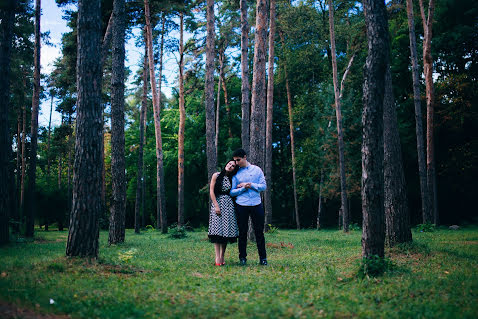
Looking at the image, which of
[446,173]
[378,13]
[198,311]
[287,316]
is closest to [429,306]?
[287,316]

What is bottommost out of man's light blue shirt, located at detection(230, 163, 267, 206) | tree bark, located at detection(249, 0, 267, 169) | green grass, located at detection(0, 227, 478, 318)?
green grass, located at detection(0, 227, 478, 318)

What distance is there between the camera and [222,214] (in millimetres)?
7832

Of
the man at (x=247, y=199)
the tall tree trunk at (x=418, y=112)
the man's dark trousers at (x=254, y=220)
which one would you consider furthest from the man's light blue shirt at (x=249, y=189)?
the tall tree trunk at (x=418, y=112)

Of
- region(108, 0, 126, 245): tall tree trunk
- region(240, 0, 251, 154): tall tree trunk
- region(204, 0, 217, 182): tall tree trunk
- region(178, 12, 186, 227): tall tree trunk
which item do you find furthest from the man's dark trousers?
region(178, 12, 186, 227): tall tree trunk

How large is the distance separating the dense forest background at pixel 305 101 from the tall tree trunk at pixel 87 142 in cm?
1117

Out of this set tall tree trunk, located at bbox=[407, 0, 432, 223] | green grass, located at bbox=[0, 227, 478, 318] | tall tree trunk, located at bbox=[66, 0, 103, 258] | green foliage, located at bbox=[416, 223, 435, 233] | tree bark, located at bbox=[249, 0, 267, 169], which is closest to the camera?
green grass, located at bbox=[0, 227, 478, 318]

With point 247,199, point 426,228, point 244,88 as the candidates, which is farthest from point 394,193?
point 426,228

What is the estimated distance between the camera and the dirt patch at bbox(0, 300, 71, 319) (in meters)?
3.76

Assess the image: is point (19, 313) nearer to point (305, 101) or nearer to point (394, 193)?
point (394, 193)

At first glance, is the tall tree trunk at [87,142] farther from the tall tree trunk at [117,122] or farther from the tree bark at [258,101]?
the tree bark at [258,101]

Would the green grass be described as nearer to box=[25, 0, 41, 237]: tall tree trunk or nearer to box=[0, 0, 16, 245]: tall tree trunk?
box=[0, 0, 16, 245]: tall tree trunk

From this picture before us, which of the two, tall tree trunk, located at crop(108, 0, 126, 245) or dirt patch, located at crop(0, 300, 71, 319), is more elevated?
tall tree trunk, located at crop(108, 0, 126, 245)

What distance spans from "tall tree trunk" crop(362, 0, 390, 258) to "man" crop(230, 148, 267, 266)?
6.99 feet

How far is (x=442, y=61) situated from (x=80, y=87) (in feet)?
88.7
